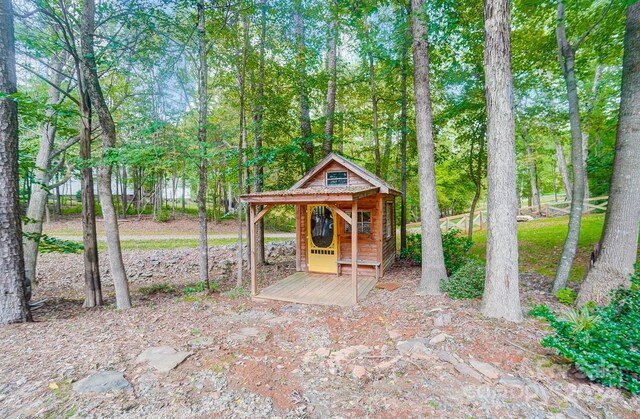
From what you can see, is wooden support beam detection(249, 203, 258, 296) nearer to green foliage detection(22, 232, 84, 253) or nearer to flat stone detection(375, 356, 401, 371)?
green foliage detection(22, 232, 84, 253)

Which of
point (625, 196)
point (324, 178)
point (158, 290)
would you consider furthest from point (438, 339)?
point (158, 290)

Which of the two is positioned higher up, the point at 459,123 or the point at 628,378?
the point at 459,123

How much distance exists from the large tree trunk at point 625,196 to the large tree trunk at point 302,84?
23.3ft

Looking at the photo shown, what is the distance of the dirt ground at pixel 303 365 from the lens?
8.47ft

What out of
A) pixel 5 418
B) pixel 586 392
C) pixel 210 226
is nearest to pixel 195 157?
pixel 5 418

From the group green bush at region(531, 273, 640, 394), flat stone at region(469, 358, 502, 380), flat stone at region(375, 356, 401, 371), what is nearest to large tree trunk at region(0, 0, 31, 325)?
flat stone at region(375, 356, 401, 371)

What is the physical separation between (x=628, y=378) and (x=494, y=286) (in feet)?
5.95

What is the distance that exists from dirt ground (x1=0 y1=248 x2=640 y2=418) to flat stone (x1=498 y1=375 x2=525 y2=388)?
11mm

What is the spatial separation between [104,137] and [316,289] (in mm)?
5611

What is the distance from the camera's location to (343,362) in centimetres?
349

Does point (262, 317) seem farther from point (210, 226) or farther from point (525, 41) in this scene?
point (210, 226)

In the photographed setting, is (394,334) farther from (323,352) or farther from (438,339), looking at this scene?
(323,352)

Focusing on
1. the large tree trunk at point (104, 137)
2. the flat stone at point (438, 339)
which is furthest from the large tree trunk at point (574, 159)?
the large tree trunk at point (104, 137)

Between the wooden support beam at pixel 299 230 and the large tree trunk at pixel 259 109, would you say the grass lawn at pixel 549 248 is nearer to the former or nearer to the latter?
the wooden support beam at pixel 299 230
